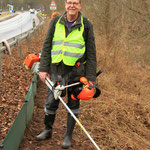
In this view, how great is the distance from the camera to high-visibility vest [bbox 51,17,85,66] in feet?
9.40

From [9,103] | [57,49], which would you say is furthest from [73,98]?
[9,103]

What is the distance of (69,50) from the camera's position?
9.38 feet

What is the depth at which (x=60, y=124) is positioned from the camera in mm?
4227

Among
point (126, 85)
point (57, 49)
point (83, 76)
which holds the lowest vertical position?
point (126, 85)

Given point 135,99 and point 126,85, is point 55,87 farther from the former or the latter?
point 126,85

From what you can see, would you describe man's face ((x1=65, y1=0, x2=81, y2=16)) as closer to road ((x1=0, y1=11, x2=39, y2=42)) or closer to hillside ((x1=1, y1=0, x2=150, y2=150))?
hillside ((x1=1, y1=0, x2=150, y2=150))

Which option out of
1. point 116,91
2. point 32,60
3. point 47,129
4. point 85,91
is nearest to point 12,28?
point 116,91

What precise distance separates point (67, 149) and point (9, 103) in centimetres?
191

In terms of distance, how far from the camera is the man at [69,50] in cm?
288

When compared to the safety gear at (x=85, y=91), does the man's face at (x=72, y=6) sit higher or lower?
higher

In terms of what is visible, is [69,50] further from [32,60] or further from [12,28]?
[12,28]

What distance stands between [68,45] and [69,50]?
71 mm

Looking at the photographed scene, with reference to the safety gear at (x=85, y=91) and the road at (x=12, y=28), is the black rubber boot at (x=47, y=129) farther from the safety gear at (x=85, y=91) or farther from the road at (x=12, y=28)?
the road at (x=12, y=28)

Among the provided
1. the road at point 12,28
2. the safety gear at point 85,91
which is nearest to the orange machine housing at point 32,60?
the safety gear at point 85,91
